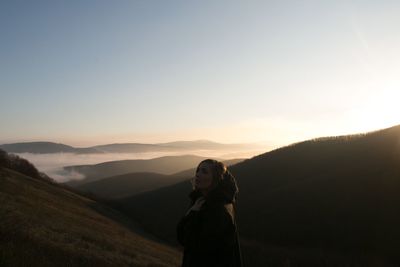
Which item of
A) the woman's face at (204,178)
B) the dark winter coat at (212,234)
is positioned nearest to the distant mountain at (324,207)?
the dark winter coat at (212,234)

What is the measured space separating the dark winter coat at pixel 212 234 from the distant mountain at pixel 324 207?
21.3 m

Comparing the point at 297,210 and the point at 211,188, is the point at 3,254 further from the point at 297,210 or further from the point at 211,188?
the point at 297,210

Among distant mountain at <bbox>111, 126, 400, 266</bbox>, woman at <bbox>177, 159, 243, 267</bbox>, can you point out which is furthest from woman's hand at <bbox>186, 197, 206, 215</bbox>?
distant mountain at <bbox>111, 126, 400, 266</bbox>

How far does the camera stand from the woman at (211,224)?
16.9 ft

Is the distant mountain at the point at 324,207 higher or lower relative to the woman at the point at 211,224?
lower

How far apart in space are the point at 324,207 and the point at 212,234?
48130 mm

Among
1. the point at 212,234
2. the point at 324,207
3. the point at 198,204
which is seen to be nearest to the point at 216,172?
the point at 198,204

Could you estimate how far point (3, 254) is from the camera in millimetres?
A: 8703

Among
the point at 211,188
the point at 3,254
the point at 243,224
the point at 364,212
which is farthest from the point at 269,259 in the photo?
the point at 211,188

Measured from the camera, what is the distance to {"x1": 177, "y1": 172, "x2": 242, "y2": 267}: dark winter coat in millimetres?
5137

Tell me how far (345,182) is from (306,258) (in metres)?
18.7

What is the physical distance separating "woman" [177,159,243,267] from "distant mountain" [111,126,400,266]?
21.3m

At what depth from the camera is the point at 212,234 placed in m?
5.11

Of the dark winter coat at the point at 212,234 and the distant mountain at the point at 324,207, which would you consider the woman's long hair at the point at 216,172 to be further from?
the distant mountain at the point at 324,207
